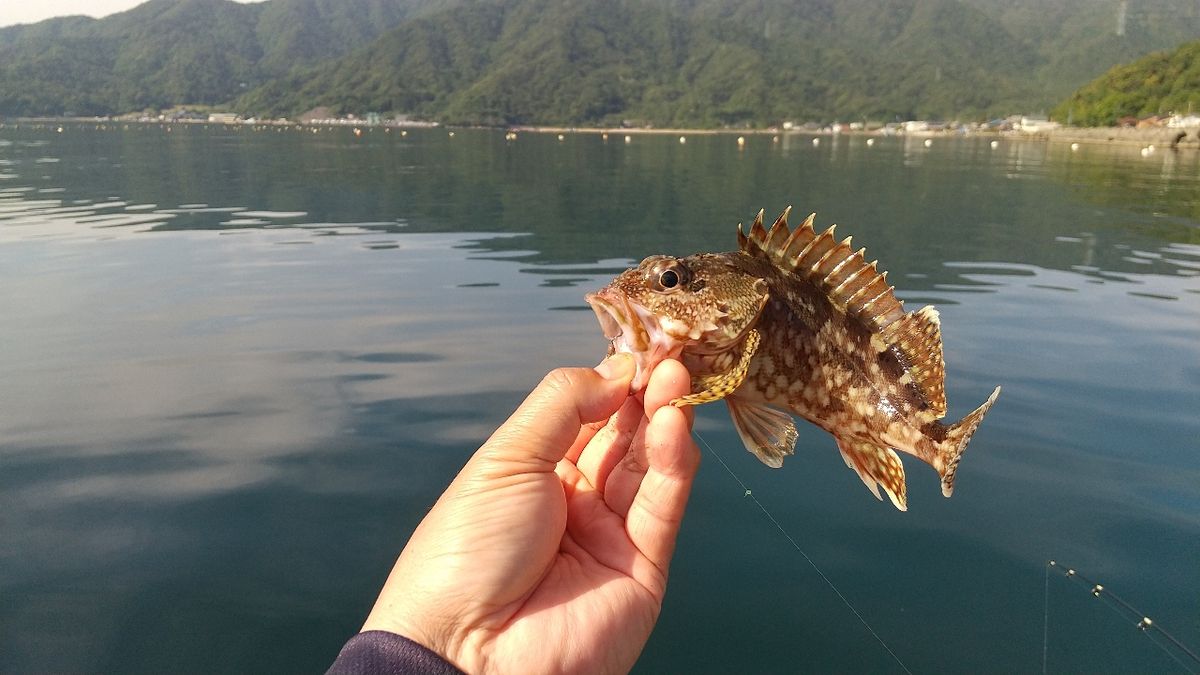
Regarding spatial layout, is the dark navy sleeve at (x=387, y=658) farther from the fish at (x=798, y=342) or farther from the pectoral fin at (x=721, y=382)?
the fish at (x=798, y=342)

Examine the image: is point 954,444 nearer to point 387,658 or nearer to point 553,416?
point 553,416

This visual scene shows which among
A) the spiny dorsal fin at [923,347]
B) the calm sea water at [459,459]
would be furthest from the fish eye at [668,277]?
the calm sea water at [459,459]

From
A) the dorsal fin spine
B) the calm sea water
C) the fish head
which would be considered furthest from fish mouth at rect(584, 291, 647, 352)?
the calm sea water

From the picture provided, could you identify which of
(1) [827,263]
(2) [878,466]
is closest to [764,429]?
(2) [878,466]

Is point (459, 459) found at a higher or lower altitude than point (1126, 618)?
higher

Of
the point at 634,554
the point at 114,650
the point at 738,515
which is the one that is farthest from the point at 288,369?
the point at 634,554

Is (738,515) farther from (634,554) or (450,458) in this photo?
(634,554)

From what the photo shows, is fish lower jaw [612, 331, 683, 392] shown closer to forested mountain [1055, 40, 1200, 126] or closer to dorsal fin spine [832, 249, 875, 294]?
dorsal fin spine [832, 249, 875, 294]

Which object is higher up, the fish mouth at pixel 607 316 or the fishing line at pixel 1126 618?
the fish mouth at pixel 607 316
